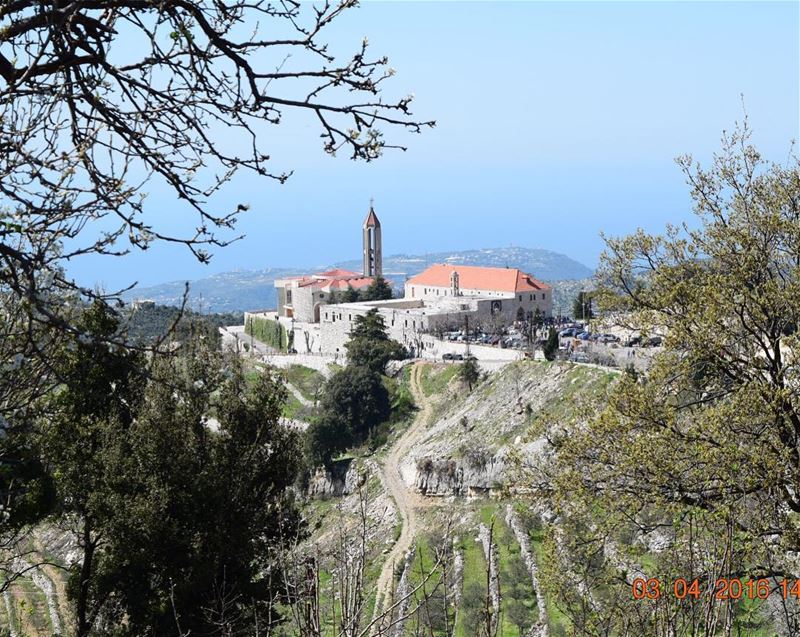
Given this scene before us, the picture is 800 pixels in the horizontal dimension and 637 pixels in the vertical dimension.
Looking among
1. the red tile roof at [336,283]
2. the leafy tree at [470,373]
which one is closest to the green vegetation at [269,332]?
the red tile roof at [336,283]

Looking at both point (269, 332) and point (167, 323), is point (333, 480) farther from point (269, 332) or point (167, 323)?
point (167, 323)

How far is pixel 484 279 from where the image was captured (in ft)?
211

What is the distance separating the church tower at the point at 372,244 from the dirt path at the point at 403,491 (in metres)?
31.5

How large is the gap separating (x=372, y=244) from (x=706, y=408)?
6745 cm

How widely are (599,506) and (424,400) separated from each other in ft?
106

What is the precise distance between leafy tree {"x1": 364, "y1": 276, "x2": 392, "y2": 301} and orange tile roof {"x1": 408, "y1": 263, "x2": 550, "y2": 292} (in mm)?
4306

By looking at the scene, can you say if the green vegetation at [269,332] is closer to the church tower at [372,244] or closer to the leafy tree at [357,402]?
the church tower at [372,244]

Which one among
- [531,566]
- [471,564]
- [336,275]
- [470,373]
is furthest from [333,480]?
[336,275]

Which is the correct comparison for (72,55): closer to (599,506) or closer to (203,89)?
(203,89)

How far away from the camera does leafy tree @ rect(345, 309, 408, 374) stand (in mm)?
45284

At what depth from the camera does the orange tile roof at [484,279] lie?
61312mm

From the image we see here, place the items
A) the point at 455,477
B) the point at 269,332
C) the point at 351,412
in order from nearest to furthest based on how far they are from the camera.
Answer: the point at 455,477, the point at 351,412, the point at 269,332

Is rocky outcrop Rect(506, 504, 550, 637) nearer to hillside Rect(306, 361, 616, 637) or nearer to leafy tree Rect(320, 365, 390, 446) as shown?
hillside Rect(306, 361, 616, 637)

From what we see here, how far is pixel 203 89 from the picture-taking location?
12.1ft
